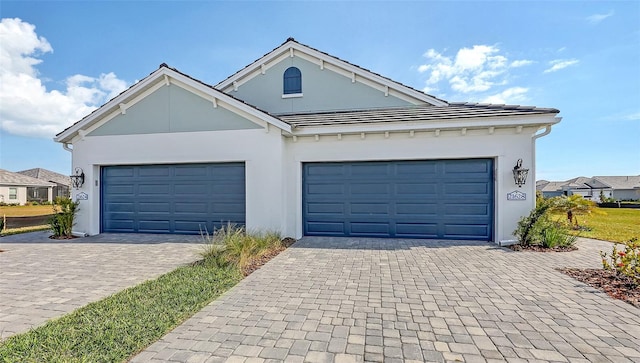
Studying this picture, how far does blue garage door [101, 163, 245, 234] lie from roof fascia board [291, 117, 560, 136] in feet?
9.58

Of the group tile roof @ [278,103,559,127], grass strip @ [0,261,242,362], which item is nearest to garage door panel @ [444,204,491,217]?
tile roof @ [278,103,559,127]

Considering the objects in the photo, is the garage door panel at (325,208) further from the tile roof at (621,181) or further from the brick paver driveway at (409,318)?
the tile roof at (621,181)

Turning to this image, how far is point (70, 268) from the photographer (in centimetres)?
603

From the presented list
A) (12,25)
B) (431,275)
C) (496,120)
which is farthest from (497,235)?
(12,25)

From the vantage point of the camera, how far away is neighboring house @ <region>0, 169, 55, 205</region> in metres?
29.7

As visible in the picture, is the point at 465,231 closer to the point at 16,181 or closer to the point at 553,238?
the point at 553,238

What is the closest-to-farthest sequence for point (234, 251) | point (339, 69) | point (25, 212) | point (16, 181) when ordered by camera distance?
point (234, 251), point (339, 69), point (25, 212), point (16, 181)

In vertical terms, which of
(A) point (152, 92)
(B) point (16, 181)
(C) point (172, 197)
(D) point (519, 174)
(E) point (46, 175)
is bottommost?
(C) point (172, 197)

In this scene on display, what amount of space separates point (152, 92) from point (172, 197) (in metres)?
3.60

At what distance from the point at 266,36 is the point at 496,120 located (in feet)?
31.1

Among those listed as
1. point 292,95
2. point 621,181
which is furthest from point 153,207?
point 621,181

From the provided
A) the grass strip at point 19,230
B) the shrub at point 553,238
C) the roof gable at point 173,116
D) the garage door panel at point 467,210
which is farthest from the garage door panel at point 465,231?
the grass strip at point 19,230

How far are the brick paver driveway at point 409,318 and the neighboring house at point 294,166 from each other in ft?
9.22

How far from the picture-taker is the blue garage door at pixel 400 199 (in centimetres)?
864
